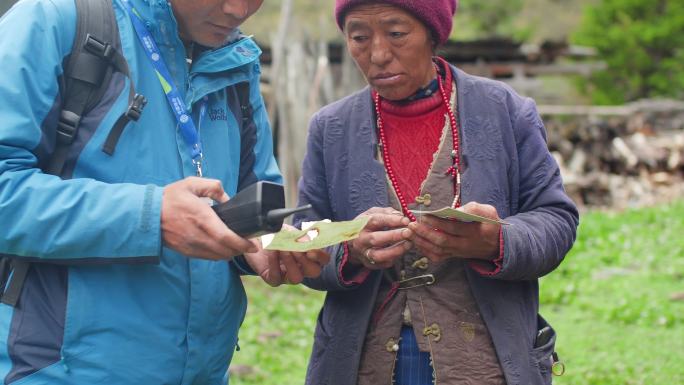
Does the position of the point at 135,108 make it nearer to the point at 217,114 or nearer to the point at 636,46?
the point at 217,114

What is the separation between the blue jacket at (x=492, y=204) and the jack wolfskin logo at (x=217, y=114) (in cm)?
59

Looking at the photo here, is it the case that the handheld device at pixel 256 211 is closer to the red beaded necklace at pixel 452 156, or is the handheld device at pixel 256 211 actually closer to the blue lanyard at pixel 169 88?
the blue lanyard at pixel 169 88

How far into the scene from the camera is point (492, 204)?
→ 273cm

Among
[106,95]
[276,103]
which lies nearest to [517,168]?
[106,95]

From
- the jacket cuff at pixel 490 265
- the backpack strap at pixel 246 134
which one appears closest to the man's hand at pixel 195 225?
the backpack strap at pixel 246 134

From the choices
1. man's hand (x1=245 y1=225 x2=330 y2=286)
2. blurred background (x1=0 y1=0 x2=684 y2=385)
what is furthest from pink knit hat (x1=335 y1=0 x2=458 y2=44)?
blurred background (x1=0 y1=0 x2=684 y2=385)

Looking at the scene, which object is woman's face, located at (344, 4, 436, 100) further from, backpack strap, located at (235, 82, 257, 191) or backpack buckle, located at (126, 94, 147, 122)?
backpack buckle, located at (126, 94, 147, 122)

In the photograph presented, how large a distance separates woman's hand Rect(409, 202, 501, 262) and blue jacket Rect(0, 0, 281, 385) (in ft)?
1.84

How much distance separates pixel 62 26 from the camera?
2.05 metres

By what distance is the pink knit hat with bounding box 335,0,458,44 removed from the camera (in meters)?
2.78

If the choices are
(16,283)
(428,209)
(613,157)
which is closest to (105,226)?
(16,283)

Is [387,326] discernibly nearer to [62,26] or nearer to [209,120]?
[209,120]

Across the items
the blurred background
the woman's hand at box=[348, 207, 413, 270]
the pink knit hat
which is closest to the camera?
the woman's hand at box=[348, 207, 413, 270]

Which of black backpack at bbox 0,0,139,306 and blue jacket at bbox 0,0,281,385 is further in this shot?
black backpack at bbox 0,0,139,306
